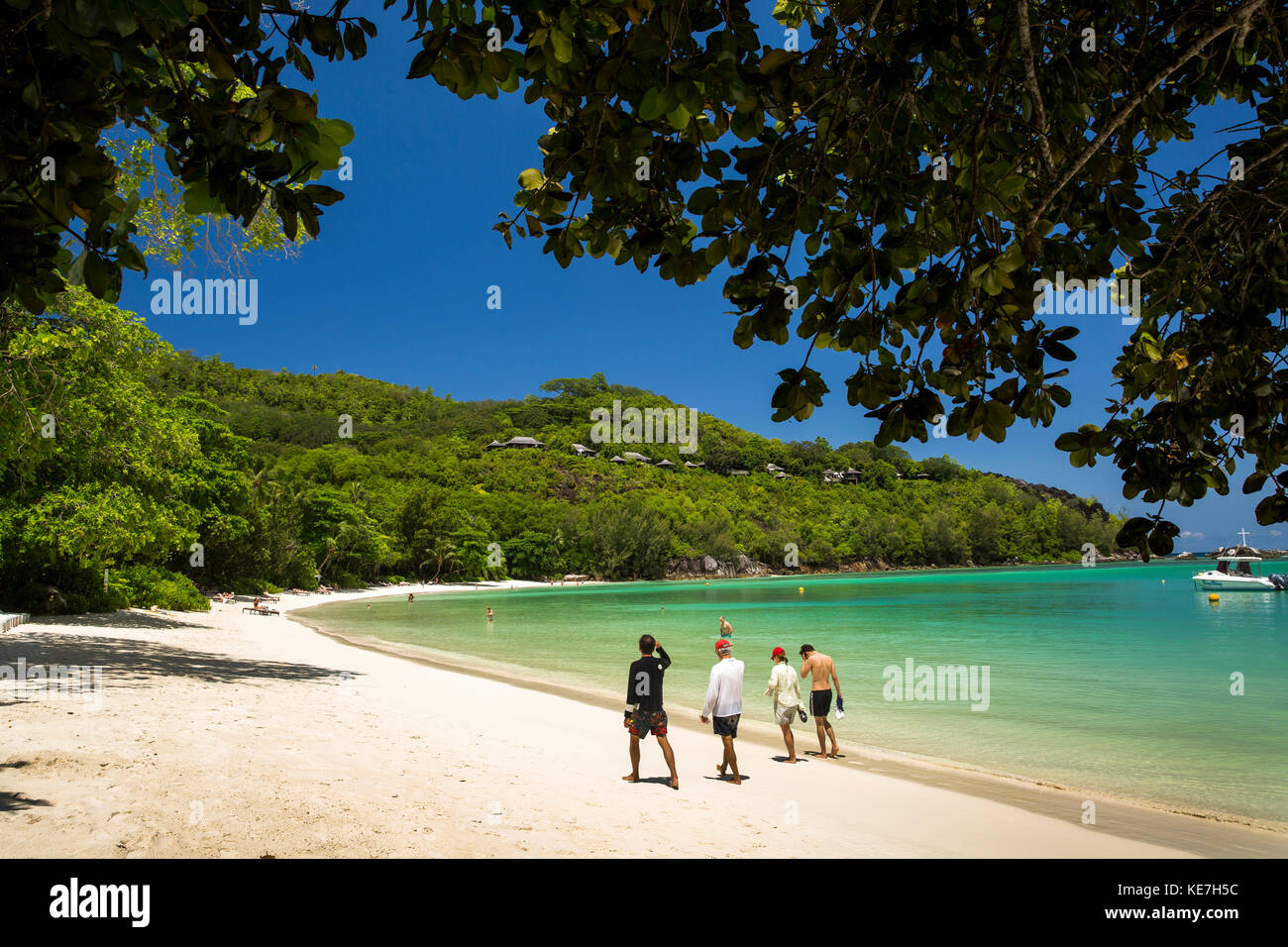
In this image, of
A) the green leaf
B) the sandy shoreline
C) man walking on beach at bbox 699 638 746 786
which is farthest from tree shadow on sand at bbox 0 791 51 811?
the green leaf

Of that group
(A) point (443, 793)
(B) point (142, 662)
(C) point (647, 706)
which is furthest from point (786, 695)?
(B) point (142, 662)

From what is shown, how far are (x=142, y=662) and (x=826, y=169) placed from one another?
14.7 m

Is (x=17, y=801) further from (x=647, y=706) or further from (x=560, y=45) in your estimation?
(x=560, y=45)

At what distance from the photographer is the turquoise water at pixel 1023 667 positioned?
407 inches

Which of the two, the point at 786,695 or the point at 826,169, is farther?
the point at 786,695

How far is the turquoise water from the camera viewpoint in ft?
33.9

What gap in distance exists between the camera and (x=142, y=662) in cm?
1245

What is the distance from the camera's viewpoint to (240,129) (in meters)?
1.33

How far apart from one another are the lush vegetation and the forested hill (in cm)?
56

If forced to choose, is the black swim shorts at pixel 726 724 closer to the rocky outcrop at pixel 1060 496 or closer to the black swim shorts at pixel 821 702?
the black swim shorts at pixel 821 702

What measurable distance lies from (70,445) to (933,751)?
16.9 metres

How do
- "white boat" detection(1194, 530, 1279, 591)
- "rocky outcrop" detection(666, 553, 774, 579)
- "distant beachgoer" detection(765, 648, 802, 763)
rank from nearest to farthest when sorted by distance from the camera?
"distant beachgoer" detection(765, 648, 802, 763)
"white boat" detection(1194, 530, 1279, 591)
"rocky outcrop" detection(666, 553, 774, 579)

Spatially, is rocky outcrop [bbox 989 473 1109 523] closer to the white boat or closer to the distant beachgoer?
the white boat
